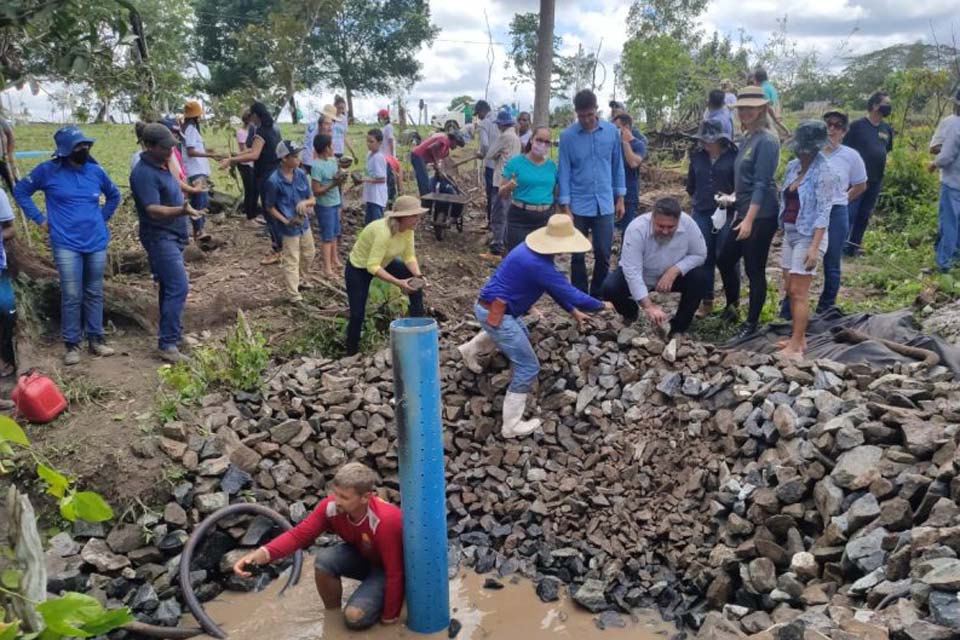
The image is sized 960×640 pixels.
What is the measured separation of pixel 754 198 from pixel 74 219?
5.45 meters

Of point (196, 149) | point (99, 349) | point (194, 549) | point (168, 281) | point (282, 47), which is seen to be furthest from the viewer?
point (282, 47)

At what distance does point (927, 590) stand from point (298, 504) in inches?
145

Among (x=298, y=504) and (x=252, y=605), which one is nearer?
(x=252, y=605)

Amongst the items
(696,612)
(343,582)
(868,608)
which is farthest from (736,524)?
(343,582)

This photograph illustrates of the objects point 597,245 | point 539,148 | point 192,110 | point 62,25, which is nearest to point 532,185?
point 539,148

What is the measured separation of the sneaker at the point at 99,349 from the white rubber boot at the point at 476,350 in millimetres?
3054

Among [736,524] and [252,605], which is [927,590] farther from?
[252,605]

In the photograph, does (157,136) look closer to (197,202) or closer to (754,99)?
Result: (197,202)

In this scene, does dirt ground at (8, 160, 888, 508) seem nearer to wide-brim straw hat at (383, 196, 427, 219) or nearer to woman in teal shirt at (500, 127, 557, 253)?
woman in teal shirt at (500, 127, 557, 253)

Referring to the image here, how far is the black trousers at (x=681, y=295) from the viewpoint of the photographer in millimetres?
5840

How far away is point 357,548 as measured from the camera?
156 inches

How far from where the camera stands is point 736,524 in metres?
4.10

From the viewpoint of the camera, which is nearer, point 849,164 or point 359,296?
point 359,296

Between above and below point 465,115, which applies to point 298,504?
below
